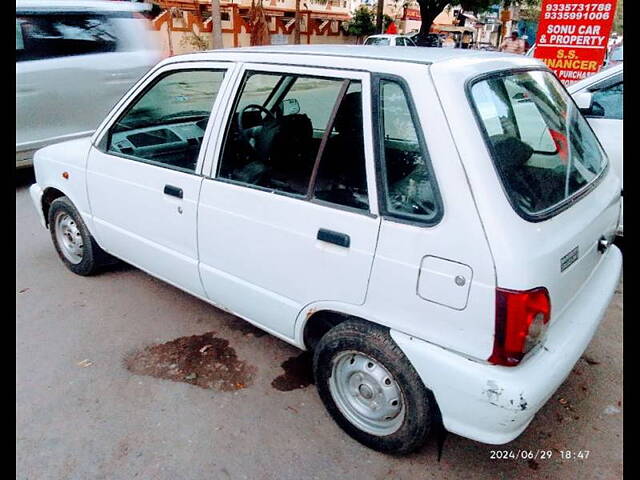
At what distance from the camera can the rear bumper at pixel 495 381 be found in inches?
74.3

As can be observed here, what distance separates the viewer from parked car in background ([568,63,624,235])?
4250 millimetres

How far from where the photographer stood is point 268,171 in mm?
2697

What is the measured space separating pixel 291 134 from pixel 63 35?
4.96 m

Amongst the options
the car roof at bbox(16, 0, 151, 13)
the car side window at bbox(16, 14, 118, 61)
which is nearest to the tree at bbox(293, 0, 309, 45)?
the car roof at bbox(16, 0, 151, 13)

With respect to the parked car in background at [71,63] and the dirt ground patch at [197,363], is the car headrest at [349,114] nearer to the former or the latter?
the dirt ground patch at [197,363]

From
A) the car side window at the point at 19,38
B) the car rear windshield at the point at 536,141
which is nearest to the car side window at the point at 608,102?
the car rear windshield at the point at 536,141

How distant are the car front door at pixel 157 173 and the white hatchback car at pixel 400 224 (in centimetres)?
2

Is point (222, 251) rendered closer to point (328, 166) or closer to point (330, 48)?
point (328, 166)

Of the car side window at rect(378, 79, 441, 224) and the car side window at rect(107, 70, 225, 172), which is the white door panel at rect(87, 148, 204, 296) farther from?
the car side window at rect(378, 79, 441, 224)

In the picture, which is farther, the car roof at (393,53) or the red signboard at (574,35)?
the red signboard at (574,35)

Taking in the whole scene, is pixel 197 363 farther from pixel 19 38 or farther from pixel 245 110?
pixel 19 38

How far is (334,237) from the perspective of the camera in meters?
2.21
